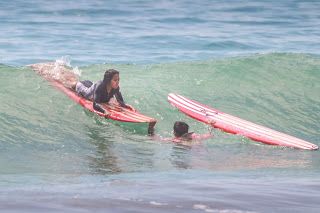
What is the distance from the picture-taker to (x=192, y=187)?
25.3 ft

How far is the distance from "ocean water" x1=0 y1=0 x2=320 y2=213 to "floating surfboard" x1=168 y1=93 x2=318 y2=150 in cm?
15

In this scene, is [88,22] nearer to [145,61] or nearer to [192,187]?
[145,61]

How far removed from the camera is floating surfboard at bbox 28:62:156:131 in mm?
12510

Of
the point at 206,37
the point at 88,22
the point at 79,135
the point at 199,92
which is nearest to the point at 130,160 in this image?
the point at 79,135

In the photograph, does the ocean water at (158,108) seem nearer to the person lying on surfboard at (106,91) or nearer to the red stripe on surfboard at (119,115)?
the red stripe on surfboard at (119,115)

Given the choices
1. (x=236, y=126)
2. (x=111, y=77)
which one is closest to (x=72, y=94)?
(x=111, y=77)

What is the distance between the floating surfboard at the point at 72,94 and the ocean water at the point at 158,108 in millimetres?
156

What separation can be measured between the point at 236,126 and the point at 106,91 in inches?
89.3

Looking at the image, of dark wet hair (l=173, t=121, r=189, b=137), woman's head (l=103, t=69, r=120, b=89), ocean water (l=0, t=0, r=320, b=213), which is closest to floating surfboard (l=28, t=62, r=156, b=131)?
ocean water (l=0, t=0, r=320, b=213)

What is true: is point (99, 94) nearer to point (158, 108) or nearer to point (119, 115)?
point (119, 115)

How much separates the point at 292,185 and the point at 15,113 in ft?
22.4

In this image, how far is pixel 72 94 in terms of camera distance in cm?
1383

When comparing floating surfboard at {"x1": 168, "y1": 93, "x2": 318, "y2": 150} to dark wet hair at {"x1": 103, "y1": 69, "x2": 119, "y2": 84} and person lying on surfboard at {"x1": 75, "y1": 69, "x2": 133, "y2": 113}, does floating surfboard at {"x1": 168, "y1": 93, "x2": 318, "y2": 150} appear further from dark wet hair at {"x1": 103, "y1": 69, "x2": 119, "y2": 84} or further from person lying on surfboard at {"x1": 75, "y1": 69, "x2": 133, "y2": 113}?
dark wet hair at {"x1": 103, "y1": 69, "x2": 119, "y2": 84}

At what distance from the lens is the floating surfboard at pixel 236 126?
1153cm
